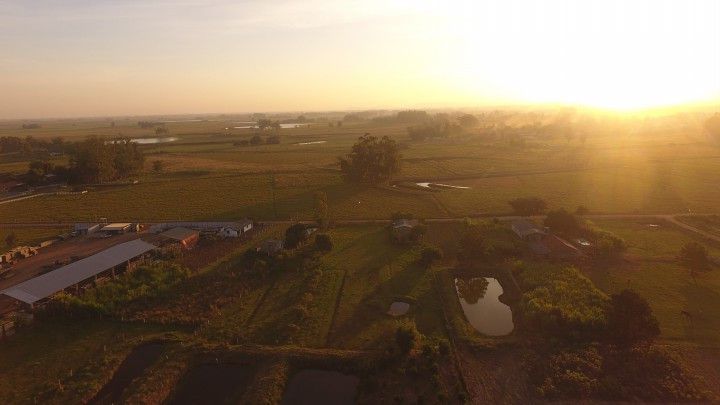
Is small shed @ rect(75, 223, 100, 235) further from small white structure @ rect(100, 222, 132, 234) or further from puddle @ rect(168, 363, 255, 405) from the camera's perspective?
puddle @ rect(168, 363, 255, 405)

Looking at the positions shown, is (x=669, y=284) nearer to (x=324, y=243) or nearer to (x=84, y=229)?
(x=324, y=243)

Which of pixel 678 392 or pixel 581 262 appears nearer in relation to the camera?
pixel 678 392

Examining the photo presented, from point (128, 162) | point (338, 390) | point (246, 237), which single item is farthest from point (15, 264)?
point (128, 162)

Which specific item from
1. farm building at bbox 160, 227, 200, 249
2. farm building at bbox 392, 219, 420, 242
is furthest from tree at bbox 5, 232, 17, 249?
farm building at bbox 392, 219, 420, 242

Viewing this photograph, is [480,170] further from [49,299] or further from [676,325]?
[49,299]

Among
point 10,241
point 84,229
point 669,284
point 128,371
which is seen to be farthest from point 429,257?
point 10,241

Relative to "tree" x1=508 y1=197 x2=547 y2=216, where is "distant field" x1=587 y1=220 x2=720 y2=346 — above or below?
below
